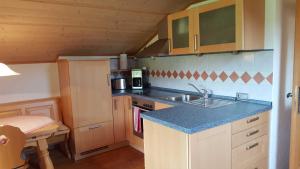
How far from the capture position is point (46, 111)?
10.3ft

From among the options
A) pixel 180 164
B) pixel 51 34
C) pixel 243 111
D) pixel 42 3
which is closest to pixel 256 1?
pixel 243 111

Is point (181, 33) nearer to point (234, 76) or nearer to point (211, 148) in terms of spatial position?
point (234, 76)

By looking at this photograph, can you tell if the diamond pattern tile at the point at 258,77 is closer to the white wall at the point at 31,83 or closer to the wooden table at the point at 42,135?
the wooden table at the point at 42,135

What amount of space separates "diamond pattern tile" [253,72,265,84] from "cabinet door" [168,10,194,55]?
0.66 meters

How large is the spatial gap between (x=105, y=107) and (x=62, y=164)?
0.90m

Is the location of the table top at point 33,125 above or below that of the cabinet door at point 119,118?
above

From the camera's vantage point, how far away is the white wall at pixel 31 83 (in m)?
2.97

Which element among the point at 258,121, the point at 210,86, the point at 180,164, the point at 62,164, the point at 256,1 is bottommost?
the point at 62,164

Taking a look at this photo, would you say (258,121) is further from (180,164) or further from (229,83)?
(180,164)

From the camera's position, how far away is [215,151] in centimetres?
165

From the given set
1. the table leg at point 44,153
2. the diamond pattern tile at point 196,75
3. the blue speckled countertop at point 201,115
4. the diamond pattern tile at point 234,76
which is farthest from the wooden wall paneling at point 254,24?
the table leg at point 44,153

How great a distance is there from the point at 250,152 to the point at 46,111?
8.66 feet

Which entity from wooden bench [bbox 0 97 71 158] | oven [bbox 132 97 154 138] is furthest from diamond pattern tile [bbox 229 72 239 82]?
wooden bench [bbox 0 97 71 158]

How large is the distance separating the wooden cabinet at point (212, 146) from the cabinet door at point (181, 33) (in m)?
0.94
